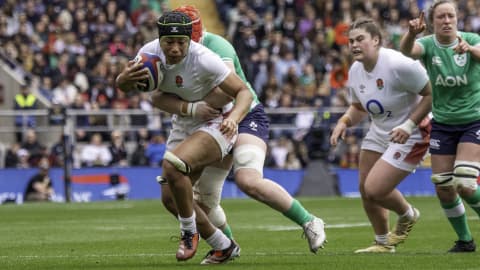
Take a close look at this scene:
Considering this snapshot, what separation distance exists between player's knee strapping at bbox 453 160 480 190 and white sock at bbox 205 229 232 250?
2090mm

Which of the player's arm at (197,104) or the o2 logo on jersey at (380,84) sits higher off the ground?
the player's arm at (197,104)

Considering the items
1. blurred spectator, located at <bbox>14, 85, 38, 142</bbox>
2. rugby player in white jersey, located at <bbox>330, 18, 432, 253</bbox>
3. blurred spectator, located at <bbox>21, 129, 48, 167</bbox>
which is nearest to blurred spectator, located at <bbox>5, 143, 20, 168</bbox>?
blurred spectator, located at <bbox>21, 129, 48, 167</bbox>

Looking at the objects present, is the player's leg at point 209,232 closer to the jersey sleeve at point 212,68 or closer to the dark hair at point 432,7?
the jersey sleeve at point 212,68

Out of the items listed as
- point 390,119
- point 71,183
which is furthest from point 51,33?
point 390,119

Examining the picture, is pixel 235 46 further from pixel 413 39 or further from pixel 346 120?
pixel 413 39

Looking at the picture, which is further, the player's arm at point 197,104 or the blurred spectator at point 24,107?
the blurred spectator at point 24,107

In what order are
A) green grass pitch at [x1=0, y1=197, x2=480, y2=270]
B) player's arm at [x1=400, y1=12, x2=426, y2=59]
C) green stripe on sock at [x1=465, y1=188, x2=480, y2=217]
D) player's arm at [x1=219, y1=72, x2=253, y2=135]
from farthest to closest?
green stripe on sock at [x1=465, y1=188, x2=480, y2=217] < player's arm at [x1=400, y1=12, x2=426, y2=59] < green grass pitch at [x1=0, y1=197, x2=480, y2=270] < player's arm at [x1=219, y1=72, x2=253, y2=135]

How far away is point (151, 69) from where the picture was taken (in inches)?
394

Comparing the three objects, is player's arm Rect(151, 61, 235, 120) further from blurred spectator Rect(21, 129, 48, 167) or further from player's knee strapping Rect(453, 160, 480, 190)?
blurred spectator Rect(21, 129, 48, 167)

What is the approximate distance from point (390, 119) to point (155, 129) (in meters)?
15.0

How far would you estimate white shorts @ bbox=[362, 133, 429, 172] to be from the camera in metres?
11.6

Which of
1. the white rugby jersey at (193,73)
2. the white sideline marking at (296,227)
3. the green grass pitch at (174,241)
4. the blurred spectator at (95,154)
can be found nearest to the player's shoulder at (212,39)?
the white rugby jersey at (193,73)

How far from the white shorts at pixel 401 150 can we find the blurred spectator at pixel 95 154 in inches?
540

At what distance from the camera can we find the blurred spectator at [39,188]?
24.1m
